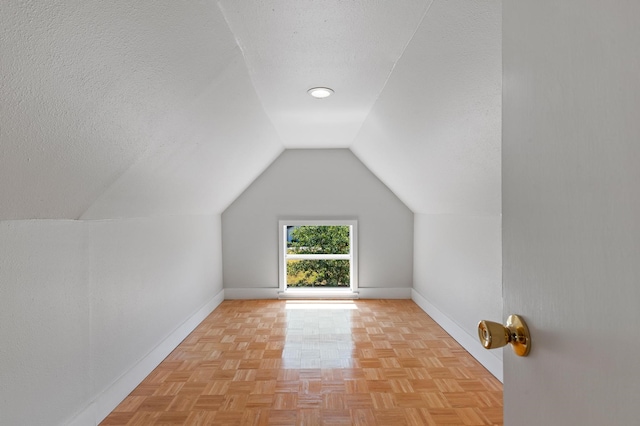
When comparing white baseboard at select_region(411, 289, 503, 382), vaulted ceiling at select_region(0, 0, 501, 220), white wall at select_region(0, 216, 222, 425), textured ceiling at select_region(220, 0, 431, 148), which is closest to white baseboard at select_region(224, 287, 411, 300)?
white baseboard at select_region(411, 289, 503, 382)

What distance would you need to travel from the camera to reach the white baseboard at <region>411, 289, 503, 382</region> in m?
3.08

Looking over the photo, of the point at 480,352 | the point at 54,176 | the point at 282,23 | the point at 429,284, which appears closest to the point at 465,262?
the point at 480,352

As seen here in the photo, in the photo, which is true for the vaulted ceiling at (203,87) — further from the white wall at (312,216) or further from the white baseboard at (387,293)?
the white baseboard at (387,293)

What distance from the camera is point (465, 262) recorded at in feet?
12.3

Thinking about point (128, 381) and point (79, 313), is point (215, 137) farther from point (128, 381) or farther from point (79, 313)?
point (128, 381)

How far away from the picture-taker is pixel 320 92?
10.1 ft

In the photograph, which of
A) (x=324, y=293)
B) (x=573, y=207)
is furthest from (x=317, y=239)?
(x=573, y=207)

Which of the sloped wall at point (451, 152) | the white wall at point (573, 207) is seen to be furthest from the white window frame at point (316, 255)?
the white wall at point (573, 207)

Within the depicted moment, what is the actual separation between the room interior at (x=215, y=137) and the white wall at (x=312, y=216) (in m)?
1.12

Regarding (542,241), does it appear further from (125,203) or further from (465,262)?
(465,262)

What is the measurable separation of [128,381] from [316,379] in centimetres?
130

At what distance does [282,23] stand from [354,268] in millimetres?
4235

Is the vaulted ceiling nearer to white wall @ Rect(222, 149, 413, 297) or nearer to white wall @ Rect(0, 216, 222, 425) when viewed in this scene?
white wall @ Rect(0, 216, 222, 425)

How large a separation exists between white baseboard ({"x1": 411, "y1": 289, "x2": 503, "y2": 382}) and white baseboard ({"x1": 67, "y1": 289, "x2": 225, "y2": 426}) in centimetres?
258
